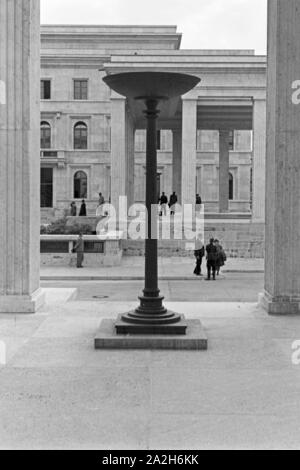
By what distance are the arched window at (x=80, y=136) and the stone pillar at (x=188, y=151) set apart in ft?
67.5

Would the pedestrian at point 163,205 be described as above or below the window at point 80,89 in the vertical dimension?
below

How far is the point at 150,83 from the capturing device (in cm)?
822

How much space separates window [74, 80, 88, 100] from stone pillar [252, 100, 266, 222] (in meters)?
23.0

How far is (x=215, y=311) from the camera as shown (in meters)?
10.8

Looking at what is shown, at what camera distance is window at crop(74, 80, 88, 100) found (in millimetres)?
51406

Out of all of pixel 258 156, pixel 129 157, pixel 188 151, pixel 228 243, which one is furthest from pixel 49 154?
pixel 228 243

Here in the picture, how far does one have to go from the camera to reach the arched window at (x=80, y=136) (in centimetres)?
5166

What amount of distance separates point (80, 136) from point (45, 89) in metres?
4.60

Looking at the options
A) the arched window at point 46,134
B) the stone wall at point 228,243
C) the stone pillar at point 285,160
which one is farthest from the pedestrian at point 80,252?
the arched window at point 46,134

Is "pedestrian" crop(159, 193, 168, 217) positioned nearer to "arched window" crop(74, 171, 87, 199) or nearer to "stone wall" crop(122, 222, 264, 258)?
"stone wall" crop(122, 222, 264, 258)

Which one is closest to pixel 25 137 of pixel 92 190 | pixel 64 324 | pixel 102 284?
pixel 64 324

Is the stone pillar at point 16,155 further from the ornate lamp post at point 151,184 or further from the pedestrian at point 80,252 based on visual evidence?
the pedestrian at point 80,252

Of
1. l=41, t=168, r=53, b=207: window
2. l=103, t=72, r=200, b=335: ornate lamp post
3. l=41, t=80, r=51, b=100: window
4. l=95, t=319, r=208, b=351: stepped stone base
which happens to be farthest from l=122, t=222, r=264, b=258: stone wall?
l=41, t=80, r=51, b=100: window

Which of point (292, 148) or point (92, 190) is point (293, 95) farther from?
point (92, 190)
